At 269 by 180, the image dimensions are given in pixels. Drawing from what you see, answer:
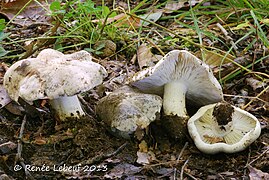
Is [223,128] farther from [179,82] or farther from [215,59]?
[215,59]

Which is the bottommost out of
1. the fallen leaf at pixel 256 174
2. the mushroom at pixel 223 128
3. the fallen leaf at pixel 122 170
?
the fallen leaf at pixel 256 174

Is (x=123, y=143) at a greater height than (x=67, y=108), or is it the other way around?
(x=67, y=108)

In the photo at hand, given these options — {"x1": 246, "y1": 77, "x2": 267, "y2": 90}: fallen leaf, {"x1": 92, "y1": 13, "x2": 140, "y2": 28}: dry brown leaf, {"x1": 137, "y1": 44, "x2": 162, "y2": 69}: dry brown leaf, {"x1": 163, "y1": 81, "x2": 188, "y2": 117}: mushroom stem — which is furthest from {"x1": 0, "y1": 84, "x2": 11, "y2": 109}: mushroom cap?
{"x1": 246, "y1": 77, "x2": 267, "y2": 90}: fallen leaf

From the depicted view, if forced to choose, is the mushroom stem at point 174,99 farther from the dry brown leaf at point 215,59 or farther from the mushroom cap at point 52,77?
the dry brown leaf at point 215,59

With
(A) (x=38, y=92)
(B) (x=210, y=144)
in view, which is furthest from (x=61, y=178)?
(B) (x=210, y=144)

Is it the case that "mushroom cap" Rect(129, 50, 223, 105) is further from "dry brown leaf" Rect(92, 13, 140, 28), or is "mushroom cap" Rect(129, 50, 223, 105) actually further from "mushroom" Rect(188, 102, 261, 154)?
"dry brown leaf" Rect(92, 13, 140, 28)

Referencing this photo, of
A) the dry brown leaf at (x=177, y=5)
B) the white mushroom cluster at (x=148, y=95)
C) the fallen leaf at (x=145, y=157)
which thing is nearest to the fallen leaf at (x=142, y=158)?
the fallen leaf at (x=145, y=157)

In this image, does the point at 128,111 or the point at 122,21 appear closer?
the point at 128,111

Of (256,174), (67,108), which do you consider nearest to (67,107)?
(67,108)
